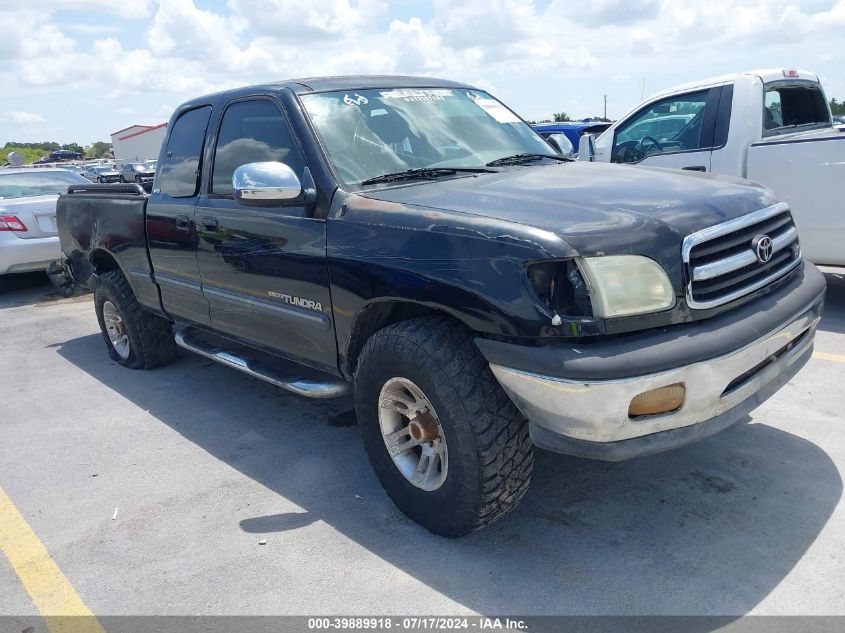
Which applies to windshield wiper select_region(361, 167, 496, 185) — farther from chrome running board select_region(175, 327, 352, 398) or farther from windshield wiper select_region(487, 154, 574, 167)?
chrome running board select_region(175, 327, 352, 398)

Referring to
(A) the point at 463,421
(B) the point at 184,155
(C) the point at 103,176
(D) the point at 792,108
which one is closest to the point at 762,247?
(A) the point at 463,421

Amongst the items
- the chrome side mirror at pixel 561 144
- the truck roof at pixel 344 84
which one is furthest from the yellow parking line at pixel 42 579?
the chrome side mirror at pixel 561 144

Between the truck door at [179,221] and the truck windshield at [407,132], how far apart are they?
45.0 inches

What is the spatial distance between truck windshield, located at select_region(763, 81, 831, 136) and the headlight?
4.32 meters

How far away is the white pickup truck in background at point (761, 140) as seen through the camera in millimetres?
5828

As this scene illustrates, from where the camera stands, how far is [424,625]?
267 centimetres

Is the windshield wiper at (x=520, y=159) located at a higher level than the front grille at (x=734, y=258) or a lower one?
higher

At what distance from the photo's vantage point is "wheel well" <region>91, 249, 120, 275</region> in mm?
5950

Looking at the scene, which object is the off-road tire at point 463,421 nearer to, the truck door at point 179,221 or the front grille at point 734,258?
the front grille at point 734,258

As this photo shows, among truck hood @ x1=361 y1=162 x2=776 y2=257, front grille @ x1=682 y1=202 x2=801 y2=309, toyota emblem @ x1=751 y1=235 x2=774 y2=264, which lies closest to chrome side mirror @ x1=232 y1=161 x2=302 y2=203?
truck hood @ x1=361 y1=162 x2=776 y2=257

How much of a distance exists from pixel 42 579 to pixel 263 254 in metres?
1.78

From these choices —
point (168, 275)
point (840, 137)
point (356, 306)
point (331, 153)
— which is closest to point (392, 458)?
point (356, 306)

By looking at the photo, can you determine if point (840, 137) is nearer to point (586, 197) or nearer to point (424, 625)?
point (586, 197)

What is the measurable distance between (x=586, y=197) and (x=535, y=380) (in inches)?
35.1
